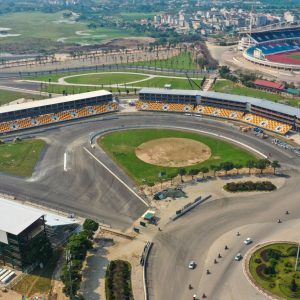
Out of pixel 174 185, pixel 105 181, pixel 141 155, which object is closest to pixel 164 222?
pixel 174 185

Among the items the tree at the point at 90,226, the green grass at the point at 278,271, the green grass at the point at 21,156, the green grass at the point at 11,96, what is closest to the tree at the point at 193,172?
the green grass at the point at 278,271

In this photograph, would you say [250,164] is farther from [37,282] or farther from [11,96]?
[11,96]

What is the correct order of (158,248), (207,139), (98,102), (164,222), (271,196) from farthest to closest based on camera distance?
(98,102) → (207,139) → (271,196) → (164,222) → (158,248)

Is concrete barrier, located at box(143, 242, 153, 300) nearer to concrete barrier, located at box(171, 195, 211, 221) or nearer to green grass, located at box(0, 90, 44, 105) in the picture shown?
concrete barrier, located at box(171, 195, 211, 221)

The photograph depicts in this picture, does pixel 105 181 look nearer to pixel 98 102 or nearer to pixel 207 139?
pixel 207 139

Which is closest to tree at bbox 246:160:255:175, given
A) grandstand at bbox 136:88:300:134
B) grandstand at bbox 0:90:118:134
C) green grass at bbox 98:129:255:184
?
green grass at bbox 98:129:255:184

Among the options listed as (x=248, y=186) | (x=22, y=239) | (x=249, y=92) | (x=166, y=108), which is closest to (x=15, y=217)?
(x=22, y=239)

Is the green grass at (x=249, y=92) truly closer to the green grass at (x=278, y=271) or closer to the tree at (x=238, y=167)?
the tree at (x=238, y=167)
